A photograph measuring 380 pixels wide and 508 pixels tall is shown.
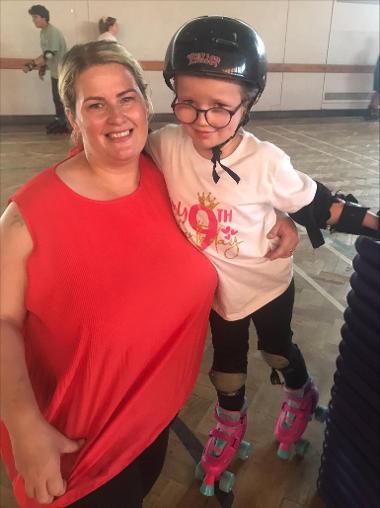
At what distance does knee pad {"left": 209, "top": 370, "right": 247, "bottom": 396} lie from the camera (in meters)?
1.67

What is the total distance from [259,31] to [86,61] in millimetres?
10484

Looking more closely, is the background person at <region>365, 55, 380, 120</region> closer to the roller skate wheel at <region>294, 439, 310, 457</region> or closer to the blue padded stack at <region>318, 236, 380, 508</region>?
the roller skate wheel at <region>294, 439, 310, 457</region>

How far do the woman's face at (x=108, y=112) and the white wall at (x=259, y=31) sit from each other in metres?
8.99

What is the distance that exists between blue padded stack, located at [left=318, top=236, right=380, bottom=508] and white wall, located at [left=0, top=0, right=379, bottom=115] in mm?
9549

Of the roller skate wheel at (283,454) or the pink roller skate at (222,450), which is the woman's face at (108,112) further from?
the roller skate wheel at (283,454)

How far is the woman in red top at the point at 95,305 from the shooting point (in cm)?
110

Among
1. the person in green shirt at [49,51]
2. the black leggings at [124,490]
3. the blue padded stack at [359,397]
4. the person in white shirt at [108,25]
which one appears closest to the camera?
the blue padded stack at [359,397]

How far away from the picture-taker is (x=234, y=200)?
4.39 feet

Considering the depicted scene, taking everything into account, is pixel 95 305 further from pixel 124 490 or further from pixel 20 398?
pixel 124 490

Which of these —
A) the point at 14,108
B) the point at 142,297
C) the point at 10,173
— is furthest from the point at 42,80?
the point at 142,297

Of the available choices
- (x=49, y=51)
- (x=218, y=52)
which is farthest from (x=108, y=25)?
(x=218, y=52)

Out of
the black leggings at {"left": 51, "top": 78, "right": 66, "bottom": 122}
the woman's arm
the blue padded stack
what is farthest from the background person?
the woman's arm

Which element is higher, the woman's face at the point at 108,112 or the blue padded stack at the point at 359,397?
the woman's face at the point at 108,112

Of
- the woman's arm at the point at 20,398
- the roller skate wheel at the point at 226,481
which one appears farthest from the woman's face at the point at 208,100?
the roller skate wheel at the point at 226,481
